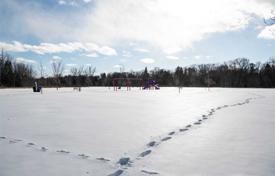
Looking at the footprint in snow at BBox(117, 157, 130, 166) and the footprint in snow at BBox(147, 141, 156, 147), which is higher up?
the footprint in snow at BBox(147, 141, 156, 147)

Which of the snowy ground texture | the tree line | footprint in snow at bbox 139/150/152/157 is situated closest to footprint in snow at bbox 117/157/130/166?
the snowy ground texture

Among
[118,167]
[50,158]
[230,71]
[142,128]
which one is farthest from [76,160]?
[230,71]

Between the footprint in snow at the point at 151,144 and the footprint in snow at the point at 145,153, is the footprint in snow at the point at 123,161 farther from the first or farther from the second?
the footprint in snow at the point at 151,144

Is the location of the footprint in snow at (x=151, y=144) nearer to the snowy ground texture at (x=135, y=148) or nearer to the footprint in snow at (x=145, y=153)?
the snowy ground texture at (x=135, y=148)

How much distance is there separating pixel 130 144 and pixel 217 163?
5.74ft

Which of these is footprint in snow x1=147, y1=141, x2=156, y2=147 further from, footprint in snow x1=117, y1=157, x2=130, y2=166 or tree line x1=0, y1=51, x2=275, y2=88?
tree line x1=0, y1=51, x2=275, y2=88

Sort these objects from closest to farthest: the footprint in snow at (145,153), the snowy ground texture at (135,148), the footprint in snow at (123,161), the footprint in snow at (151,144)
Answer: the snowy ground texture at (135,148), the footprint in snow at (123,161), the footprint in snow at (145,153), the footprint in snow at (151,144)

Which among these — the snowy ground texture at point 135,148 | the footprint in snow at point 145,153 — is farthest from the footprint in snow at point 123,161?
the footprint in snow at point 145,153

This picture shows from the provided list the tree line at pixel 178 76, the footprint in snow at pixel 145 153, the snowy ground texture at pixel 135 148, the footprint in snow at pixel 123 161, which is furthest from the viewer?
the tree line at pixel 178 76

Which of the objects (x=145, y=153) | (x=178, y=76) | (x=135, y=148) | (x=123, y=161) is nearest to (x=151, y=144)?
(x=135, y=148)

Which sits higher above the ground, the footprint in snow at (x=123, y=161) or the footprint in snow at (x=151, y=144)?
the footprint in snow at (x=151, y=144)

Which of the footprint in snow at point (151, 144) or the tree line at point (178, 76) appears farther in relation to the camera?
the tree line at point (178, 76)

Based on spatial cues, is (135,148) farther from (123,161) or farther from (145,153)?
(123,161)

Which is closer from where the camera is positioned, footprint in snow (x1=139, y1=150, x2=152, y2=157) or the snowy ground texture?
the snowy ground texture
